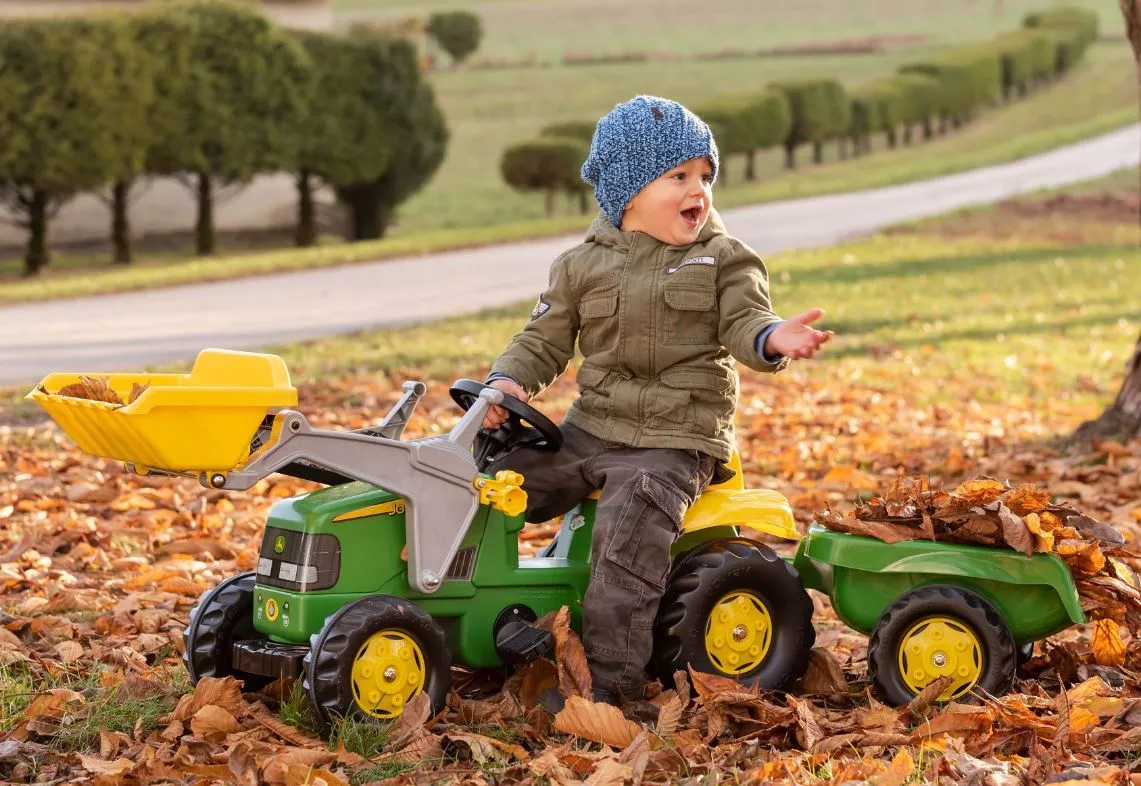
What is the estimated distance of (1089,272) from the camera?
57.0ft

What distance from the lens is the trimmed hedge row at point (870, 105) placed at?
30.3 metres

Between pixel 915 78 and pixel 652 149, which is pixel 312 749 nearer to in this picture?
pixel 652 149

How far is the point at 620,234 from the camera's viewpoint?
14.7ft

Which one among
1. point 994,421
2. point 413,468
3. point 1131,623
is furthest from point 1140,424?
point 413,468

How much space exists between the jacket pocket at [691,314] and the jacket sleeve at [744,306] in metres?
0.04

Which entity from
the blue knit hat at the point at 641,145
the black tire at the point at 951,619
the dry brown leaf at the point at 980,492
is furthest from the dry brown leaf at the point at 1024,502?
the blue knit hat at the point at 641,145

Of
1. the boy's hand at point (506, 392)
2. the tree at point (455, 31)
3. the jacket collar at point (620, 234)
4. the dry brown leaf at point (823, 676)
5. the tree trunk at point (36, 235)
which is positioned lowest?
the tree trunk at point (36, 235)

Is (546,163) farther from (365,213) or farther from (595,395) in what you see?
(595,395)

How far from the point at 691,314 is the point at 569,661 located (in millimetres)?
1001

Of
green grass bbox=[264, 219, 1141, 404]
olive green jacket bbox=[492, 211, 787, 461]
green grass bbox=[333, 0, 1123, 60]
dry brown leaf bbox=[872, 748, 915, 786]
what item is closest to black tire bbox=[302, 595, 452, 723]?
olive green jacket bbox=[492, 211, 787, 461]

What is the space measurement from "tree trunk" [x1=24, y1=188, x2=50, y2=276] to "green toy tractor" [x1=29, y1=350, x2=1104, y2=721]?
19.0 m

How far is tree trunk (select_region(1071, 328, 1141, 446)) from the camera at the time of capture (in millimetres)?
7449

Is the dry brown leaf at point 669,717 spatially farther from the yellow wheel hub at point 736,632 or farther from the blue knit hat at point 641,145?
the blue knit hat at point 641,145

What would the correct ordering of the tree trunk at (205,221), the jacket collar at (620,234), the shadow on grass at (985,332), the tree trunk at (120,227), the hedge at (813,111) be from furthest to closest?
the hedge at (813,111) < the tree trunk at (205,221) < the tree trunk at (120,227) < the shadow on grass at (985,332) < the jacket collar at (620,234)
